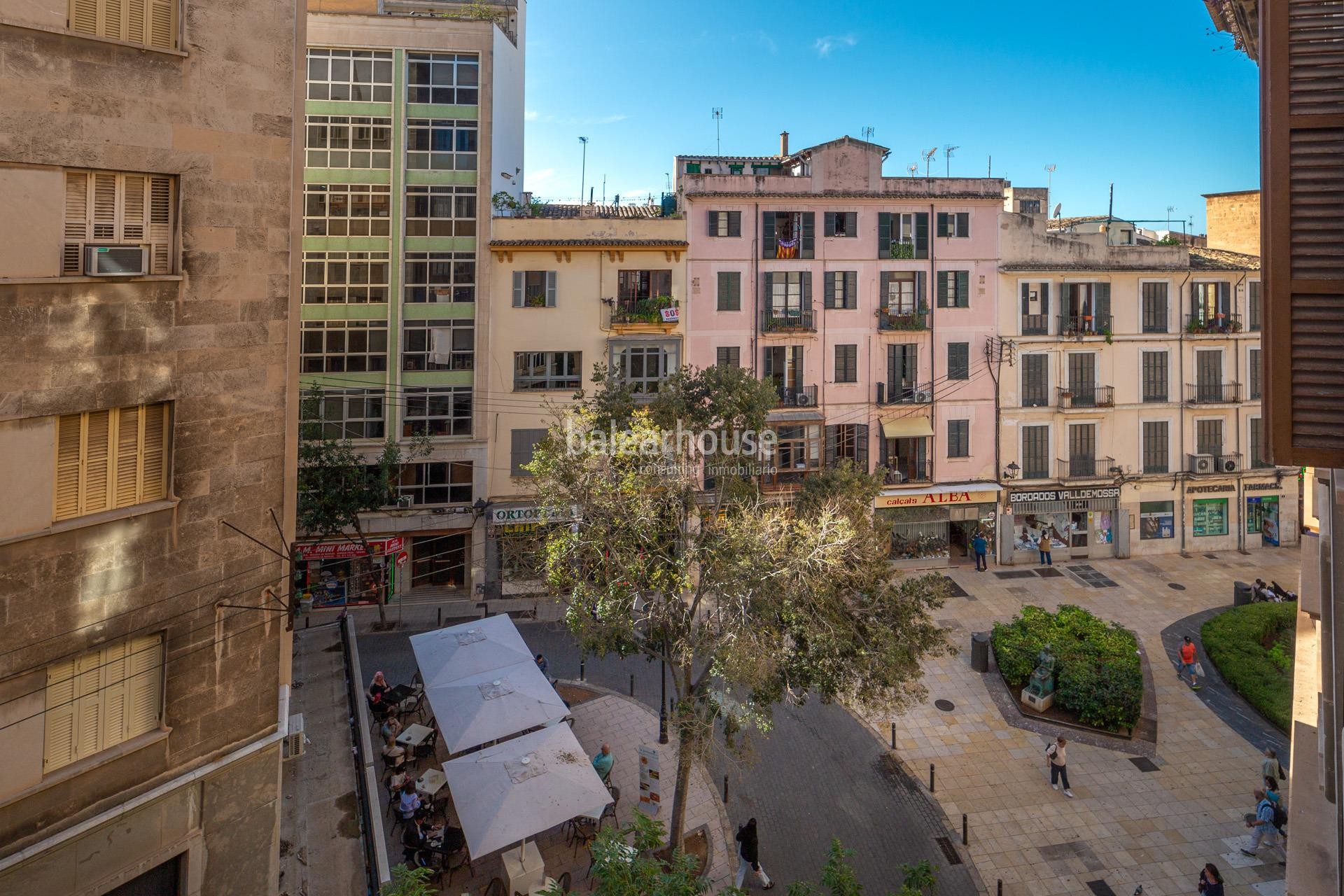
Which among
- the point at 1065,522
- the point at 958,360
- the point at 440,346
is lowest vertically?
the point at 1065,522

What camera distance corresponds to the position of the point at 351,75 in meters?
27.3

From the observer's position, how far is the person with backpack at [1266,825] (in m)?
15.1

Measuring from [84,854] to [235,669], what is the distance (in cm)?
256

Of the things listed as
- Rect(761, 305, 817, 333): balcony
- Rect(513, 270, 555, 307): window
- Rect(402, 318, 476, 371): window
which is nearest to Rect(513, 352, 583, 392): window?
Rect(402, 318, 476, 371): window

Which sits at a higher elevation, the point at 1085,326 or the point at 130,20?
the point at 1085,326

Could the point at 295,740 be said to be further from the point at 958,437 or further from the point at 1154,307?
the point at 1154,307

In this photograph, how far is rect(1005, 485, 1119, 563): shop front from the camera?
1292 inches

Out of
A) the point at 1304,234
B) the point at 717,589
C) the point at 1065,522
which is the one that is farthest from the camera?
the point at 1065,522

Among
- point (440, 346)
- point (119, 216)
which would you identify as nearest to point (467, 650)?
point (119, 216)

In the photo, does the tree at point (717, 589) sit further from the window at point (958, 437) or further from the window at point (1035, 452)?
the window at point (1035, 452)

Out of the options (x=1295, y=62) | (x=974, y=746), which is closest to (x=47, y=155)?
(x=1295, y=62)

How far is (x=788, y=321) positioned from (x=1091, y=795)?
20.0m

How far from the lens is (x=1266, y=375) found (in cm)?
714

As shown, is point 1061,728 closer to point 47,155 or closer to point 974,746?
point 974,746
